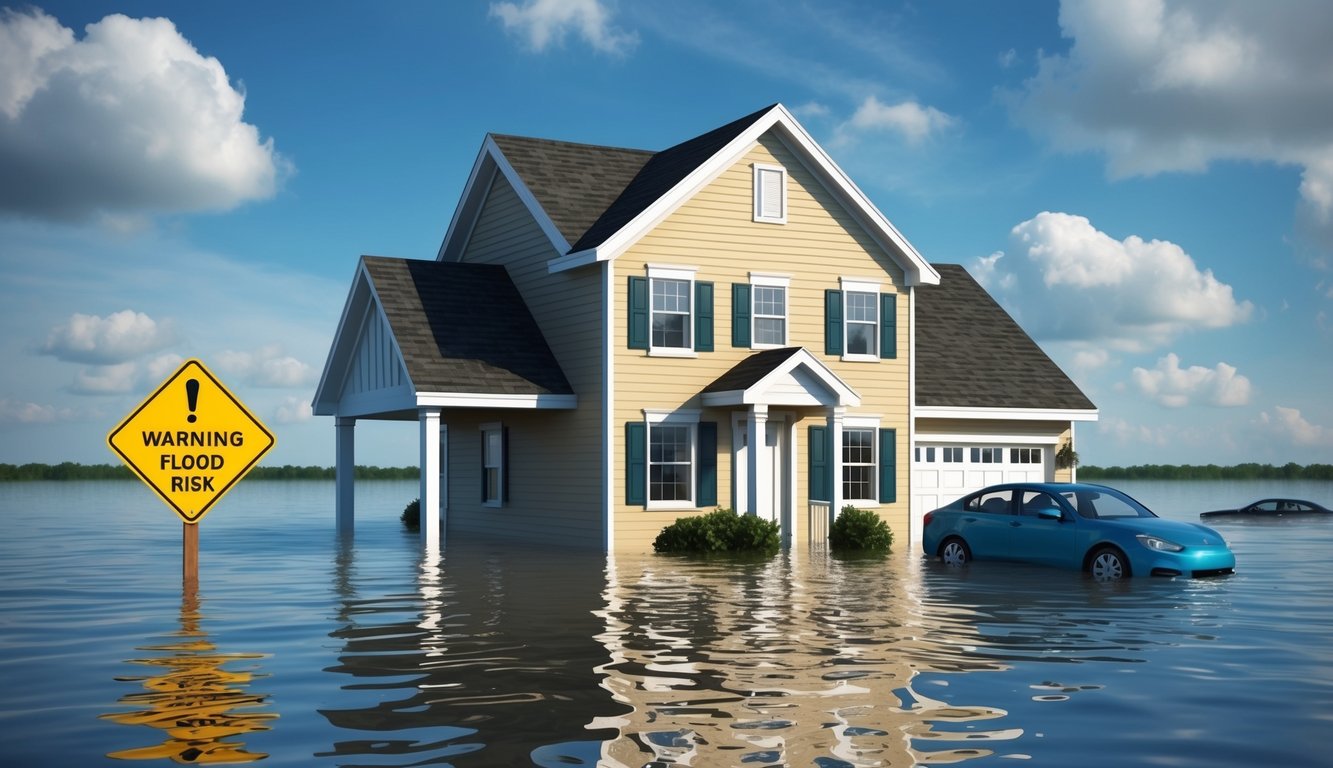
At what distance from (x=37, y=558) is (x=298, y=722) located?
19.3 meters

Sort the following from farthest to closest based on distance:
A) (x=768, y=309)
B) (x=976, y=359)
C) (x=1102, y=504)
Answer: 1. (x=976, y=359)
2. (x=768, y=309)
3. (x=1102, y=504)

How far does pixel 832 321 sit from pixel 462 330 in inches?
325

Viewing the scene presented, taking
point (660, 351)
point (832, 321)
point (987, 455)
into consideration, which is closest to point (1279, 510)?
point (987, 455)

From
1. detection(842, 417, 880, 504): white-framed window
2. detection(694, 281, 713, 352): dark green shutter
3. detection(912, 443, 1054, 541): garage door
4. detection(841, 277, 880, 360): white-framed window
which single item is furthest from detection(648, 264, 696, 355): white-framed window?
detection(912, 443, 1054, 541): garage door

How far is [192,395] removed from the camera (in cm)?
1548

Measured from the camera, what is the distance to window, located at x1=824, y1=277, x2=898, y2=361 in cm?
→ 2998

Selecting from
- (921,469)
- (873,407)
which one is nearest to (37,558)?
(873,407)

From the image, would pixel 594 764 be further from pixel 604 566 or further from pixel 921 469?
pixel 921 469

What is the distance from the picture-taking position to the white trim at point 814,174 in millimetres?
27141

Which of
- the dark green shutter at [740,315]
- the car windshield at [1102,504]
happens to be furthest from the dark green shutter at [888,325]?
the car windshield at [1102,504]

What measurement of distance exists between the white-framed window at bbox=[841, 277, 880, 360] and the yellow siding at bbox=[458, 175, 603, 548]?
20.2 feet

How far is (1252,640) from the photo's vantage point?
1347 centimetres

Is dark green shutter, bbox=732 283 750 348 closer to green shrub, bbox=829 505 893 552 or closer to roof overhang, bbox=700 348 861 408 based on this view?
roof overhang, bbox=700 348 861 408

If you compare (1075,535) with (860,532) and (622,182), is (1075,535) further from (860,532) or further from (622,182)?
(622,182)
